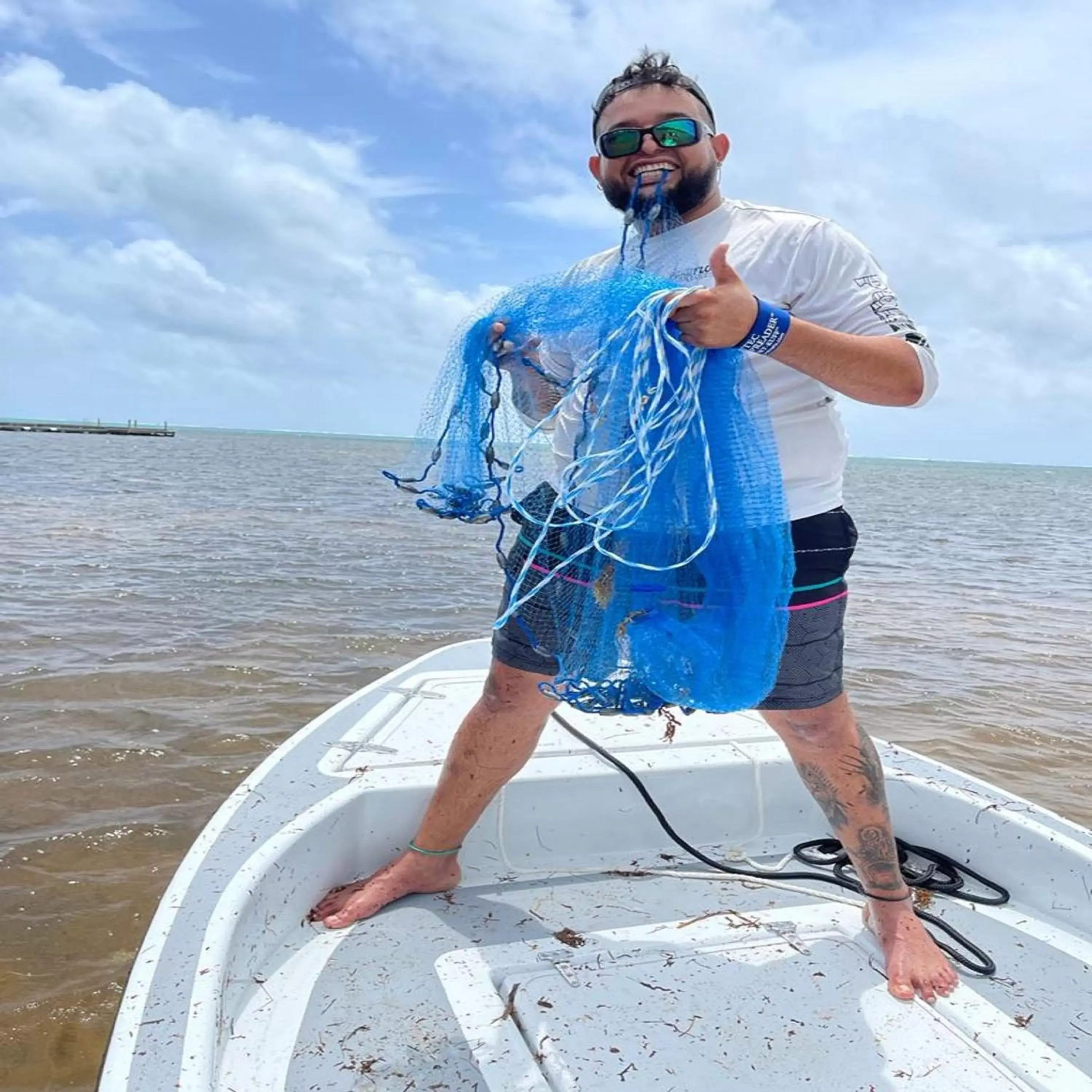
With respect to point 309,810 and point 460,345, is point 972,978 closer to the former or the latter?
point 309,810

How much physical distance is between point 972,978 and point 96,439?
272ft

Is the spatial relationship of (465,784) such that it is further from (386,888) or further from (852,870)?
(852,870)

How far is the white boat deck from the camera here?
2.17 m

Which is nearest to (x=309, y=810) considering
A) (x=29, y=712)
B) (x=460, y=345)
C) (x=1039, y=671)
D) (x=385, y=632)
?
(x=460, y=345)

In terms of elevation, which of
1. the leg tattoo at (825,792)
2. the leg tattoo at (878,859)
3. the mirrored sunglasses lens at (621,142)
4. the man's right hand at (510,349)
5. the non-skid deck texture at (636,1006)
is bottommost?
the non-skid deck texture at (636,1006)

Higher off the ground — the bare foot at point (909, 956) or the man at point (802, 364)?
the man at point (802, 364)

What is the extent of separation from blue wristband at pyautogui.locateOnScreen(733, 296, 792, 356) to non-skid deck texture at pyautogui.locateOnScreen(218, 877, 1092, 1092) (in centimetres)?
173

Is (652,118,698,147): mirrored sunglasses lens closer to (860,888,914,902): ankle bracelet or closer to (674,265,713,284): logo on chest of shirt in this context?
(674,265,713,284): logo on chest of shirt

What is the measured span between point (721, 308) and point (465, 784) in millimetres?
1762

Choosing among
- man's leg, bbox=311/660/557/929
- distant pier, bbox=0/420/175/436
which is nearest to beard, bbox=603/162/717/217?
man's leg, bbox=311/660/557/929

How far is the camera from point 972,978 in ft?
8.77

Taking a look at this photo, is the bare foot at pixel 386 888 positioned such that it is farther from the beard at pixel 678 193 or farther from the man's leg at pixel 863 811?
the beard at pixel 678 193

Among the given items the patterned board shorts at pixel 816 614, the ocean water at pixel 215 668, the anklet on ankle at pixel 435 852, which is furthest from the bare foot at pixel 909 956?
the ocean water at pixel 215 668

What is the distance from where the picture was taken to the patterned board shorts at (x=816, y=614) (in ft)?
8.03
